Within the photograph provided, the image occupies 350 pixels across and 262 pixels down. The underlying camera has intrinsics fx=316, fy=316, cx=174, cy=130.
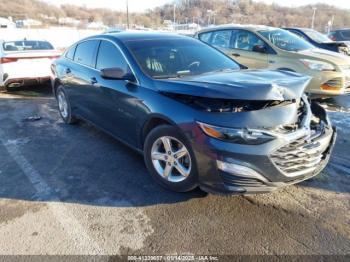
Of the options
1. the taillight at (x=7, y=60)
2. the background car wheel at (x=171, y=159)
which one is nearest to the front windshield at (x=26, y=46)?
the taillight at (x=7, y=60)

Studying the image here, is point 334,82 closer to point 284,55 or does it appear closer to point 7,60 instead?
point 284,55

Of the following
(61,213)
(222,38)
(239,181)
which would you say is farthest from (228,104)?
(222,38)

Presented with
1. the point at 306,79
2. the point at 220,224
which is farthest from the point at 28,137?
the point at 306,79

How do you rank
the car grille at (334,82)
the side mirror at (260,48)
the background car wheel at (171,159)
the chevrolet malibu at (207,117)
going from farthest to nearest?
the side mirror at (260,48), the car grille at (334,82), the background car wheel at (171,159), the chevrolet malibu at (207,117)

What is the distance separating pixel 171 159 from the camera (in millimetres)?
3188

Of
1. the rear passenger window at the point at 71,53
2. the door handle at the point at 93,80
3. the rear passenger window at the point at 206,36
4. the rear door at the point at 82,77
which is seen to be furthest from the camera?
the rear passenger window at the point at 206,36

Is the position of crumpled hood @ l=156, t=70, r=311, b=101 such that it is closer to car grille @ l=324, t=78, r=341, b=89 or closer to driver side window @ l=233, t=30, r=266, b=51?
car grille @ l=324, t=78, r=341, b=89

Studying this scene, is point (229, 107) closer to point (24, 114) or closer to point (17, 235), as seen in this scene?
point (17, 235)

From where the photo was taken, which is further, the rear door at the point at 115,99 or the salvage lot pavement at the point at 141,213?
the rear door at the point at 115,99

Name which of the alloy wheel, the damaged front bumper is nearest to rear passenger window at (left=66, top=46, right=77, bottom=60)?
the alloy wheel

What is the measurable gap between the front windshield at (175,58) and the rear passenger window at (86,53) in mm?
877

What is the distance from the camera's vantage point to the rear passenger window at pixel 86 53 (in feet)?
15.3

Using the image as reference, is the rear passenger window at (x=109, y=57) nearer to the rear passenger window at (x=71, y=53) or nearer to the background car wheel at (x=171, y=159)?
the background car wheel at (x=171, y=159)

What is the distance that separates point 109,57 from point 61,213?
213cm
